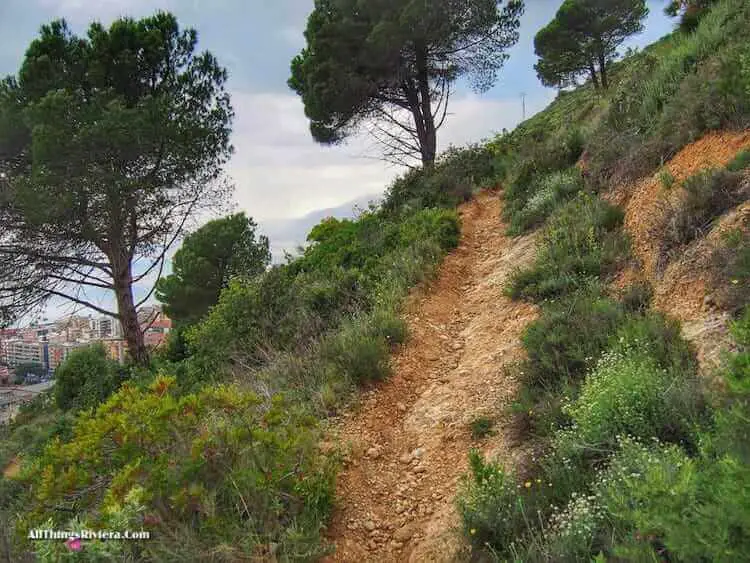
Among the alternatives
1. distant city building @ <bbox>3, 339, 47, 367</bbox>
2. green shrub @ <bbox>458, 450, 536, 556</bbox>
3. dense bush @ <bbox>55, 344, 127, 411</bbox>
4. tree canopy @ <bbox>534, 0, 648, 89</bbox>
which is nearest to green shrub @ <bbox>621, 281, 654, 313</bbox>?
green shrub @ <bbox>458, 450, 536, 556</bbox>

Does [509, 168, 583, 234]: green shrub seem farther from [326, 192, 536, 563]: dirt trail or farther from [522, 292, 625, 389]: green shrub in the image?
[522, 292, 625, 389]: green shrub

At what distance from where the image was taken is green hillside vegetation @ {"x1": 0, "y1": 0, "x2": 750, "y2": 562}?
1.92 m

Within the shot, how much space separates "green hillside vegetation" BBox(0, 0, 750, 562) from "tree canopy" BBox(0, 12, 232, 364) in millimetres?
6590

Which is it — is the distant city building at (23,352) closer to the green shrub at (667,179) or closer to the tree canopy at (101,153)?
A: the tree canopy at (101,153)

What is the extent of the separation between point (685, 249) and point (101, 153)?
36.2ft

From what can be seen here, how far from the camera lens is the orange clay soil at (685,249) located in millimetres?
3279

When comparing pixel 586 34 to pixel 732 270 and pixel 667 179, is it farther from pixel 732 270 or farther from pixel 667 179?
pixel 732 270

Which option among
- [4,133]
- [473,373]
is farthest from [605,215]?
[4,133]

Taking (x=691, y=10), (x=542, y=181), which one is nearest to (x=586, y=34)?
(x=691, y=10)

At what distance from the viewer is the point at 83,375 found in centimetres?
1420

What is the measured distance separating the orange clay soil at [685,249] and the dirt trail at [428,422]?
1275 mm

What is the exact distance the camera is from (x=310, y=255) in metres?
11.8

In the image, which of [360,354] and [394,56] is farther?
[394,56]

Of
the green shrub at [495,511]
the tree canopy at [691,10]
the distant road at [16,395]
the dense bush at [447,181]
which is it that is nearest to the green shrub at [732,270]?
the green shrub at [495,511]
